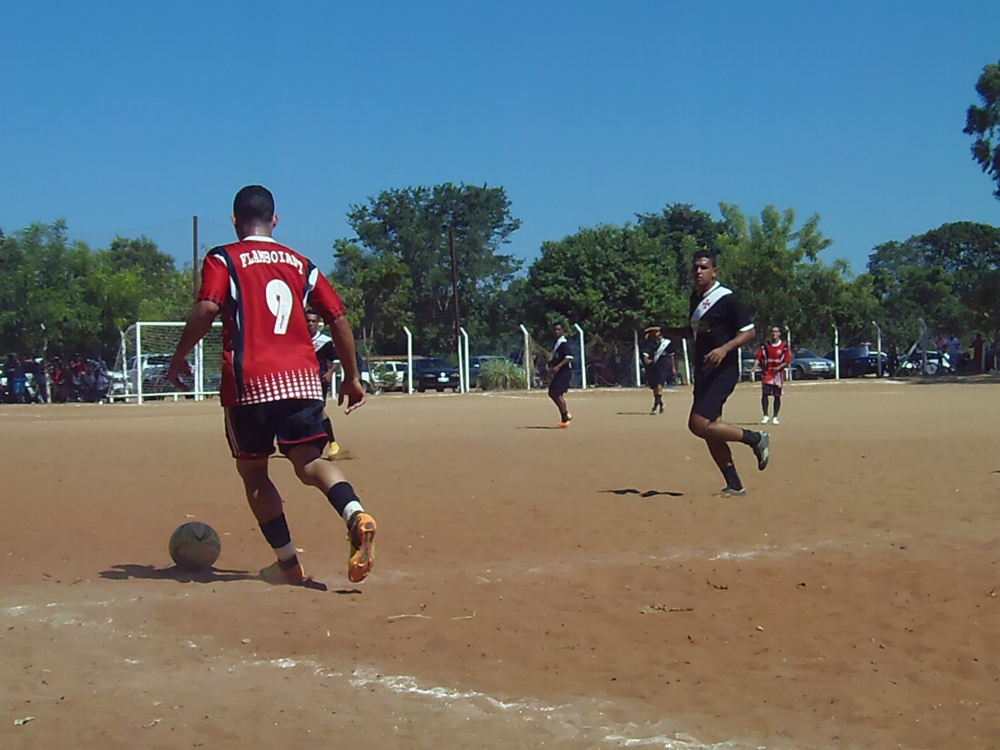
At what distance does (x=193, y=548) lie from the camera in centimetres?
609

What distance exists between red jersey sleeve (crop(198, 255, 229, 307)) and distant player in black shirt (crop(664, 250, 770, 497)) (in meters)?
4.27

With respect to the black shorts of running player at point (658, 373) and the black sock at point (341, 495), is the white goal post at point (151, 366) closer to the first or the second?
the black shorts of running player at point (658, 373)

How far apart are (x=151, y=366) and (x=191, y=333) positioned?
31998 mm

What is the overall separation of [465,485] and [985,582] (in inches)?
193

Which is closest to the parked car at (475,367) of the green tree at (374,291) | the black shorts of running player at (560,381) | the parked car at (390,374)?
the parked car at (390,374)

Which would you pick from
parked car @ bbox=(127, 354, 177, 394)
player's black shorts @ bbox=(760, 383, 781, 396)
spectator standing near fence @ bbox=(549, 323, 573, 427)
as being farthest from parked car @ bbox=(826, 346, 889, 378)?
spectator standing near fence @ bbox=(549, 323, 573, 427)

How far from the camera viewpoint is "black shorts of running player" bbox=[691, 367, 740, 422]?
8664mm

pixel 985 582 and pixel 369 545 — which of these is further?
pixel 985 582

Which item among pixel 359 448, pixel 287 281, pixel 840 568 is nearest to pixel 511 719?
pixel 287 281

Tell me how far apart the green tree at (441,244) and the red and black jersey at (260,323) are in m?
62.9

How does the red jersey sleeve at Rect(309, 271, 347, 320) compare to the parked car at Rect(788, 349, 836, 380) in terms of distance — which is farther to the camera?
the parked car at Rect(788, 349, 836, 380)

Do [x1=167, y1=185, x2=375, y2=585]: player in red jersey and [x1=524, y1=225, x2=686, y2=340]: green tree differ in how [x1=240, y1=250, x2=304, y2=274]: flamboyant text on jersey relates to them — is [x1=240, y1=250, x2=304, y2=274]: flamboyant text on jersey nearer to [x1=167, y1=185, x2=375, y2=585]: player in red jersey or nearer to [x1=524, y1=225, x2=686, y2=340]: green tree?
[x1=167, y1=185, x2=375, y2=585]: player in red jersey

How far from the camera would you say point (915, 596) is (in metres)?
5.45

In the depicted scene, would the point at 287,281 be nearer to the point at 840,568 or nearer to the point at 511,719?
the point at 511,719
